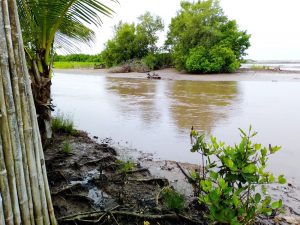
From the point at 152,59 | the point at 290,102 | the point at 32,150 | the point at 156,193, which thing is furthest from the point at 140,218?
the point at 152,59

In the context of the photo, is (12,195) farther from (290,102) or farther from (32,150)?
(290,102)

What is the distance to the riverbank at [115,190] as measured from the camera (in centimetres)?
293

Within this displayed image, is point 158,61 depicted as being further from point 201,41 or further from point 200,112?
point 200,112

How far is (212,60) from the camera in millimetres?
26781

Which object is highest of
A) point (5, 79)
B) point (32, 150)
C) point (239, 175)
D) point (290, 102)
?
point (5, 79)

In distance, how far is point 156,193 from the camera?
11.8 feet

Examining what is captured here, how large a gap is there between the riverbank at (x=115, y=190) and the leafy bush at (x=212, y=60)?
22.4m

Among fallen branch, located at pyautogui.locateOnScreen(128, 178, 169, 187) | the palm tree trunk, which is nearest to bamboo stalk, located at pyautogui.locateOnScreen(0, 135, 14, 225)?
fallen branch, located at pyautogui.locateOnScreen(128, 178, 169, 187)

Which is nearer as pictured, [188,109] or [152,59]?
[188,109]

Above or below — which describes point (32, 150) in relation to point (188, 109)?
above

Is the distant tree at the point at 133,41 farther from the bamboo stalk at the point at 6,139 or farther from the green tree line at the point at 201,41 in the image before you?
the bamboo stalk at the point at 6,139

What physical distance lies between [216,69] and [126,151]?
2232cm

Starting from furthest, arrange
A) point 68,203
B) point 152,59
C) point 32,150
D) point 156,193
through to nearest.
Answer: point 152,59
point 156,193
point 68,203
point 32,150

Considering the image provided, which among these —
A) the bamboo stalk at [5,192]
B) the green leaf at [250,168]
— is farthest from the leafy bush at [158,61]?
the bamboo stalk at [5,192]
